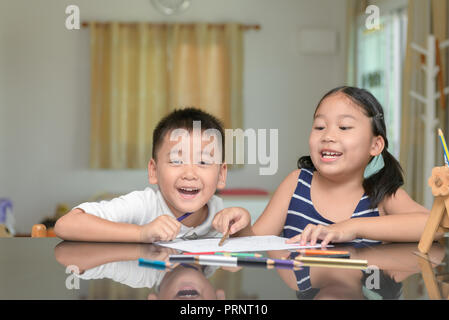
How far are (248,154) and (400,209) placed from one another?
4704 mm

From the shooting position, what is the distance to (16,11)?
5.52m

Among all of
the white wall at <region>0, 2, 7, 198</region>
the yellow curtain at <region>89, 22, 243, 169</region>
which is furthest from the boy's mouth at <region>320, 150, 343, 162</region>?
the white wall at <region>0, 2, 7, 198</region>

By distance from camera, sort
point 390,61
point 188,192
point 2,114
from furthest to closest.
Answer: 1. point 2,114
2. point 390,61
3. point 188,192

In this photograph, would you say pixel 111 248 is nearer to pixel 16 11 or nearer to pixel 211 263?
pixel 211 263

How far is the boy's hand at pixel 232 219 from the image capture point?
1011 millimetres

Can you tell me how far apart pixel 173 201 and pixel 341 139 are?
0.36m

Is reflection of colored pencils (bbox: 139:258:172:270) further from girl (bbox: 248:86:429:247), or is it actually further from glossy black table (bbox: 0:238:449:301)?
girl (bbox: 248:86:429:247)

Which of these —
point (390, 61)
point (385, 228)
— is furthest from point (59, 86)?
point (385, 228)

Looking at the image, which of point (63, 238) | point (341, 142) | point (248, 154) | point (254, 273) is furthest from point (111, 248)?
point (248, 154)

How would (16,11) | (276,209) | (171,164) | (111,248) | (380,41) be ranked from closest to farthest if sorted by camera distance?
1. (111,248)
2. (171,164)
3. (276,209)
4. (380,41)
5. (16,11)

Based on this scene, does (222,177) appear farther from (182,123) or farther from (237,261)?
(237,261)

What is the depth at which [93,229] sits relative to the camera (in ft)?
2.97

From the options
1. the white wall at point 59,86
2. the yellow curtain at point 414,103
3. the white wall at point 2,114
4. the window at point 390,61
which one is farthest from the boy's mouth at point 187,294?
the white wall at point 2,114

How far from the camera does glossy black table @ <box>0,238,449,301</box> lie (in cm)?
51
